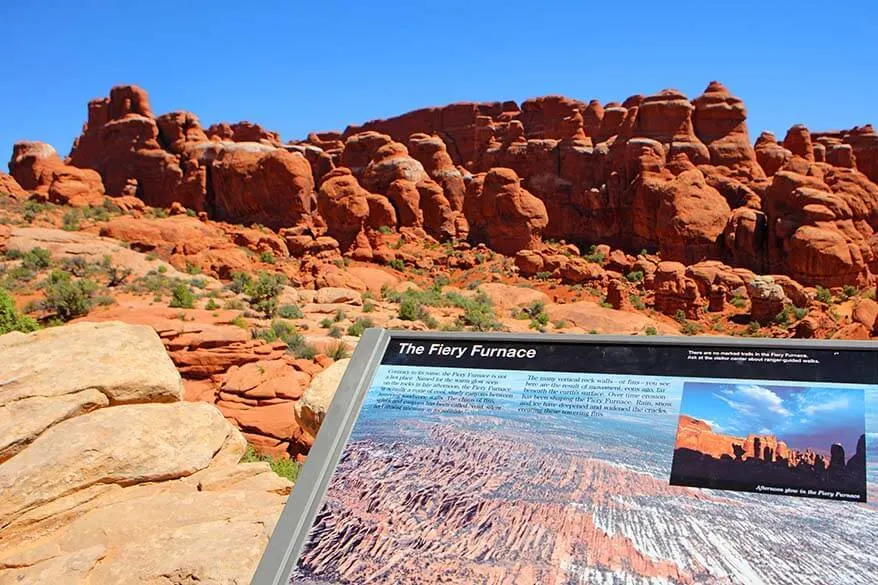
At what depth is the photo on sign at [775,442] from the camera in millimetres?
2791

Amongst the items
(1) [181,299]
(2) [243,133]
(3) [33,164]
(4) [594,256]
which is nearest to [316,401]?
(1) [181,299]

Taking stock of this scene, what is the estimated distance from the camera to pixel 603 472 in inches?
121

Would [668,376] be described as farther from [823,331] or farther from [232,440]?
[823,331]

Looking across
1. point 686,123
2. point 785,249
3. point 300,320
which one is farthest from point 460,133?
point 300,320

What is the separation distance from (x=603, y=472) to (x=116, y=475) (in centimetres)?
355

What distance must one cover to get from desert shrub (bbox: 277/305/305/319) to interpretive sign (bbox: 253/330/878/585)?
1680 centimetres

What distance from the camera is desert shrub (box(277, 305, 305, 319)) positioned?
20.2m

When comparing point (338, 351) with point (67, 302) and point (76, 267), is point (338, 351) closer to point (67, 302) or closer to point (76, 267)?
point (67, 302)

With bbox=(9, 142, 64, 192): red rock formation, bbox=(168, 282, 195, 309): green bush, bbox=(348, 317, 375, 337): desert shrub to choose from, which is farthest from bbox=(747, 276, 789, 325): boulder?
bbox=(9, 142, 64, 192): red rock formation

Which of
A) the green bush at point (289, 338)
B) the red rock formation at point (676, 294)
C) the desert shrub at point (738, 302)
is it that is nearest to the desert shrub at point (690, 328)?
the red rock formation at point (676, 294)

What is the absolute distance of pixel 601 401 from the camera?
335 centimetres

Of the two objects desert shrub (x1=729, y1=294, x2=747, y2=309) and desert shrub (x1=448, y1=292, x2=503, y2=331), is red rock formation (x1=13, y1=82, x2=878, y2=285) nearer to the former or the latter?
desert shrub (x1=729, y1=294, x2=747, y2=309)

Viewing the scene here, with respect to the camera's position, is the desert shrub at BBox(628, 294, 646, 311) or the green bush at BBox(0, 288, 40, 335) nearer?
the green bush at BBox(0, 288, 40, 335)

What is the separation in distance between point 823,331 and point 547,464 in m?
20.5
